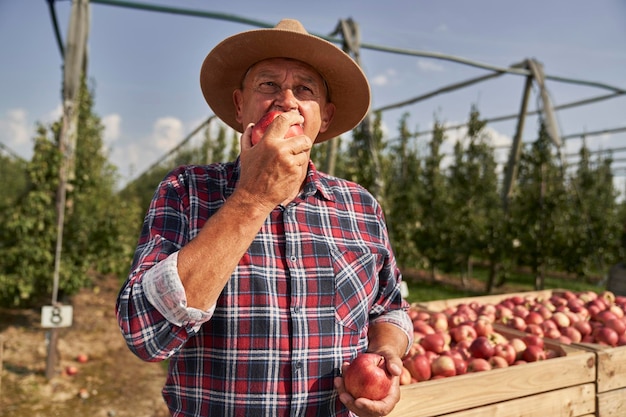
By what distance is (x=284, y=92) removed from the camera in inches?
54.2

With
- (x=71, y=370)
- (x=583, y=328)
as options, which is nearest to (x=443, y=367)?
(x=583, y=328)

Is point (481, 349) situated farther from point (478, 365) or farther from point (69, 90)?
point (69, 90)

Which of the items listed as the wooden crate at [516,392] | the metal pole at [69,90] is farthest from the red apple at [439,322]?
the metal pole at [69,90]

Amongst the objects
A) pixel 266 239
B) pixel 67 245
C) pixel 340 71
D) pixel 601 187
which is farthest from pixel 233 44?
pixel 601 187

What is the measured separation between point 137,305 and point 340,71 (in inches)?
38.0

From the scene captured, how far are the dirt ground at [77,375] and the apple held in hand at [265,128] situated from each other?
285 centimetres

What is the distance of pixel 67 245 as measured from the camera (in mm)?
5324

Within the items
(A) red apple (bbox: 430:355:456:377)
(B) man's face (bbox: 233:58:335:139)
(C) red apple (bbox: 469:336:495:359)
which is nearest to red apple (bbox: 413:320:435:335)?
(C) red apple (bbox: 469:336:495:359)

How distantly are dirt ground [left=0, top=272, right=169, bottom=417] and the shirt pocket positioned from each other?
110 inches

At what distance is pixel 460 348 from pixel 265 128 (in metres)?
2.17

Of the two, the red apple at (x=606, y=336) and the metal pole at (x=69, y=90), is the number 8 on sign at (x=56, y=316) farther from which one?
the red apple at (x=606, y=336)

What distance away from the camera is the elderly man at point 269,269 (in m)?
1.00

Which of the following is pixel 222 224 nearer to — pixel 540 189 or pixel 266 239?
pixel 266 239

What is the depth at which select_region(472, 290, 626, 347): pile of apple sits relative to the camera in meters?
3.14
